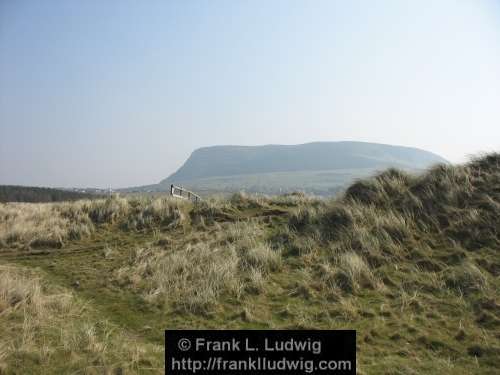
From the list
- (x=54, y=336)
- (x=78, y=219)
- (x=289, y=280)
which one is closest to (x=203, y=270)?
(x=289, y=280)

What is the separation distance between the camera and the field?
19.9ft

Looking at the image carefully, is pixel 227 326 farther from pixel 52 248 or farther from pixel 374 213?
pixel 52 248

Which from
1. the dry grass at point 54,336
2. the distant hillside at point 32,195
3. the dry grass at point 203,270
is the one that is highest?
the distant hillside at point 32,195

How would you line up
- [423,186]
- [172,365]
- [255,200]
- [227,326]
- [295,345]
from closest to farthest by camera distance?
[172,365] < [295,345] < [227,326] < [423,186] < [255,200]

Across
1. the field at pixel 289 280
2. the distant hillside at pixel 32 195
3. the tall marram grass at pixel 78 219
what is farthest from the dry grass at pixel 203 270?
the distant hillside at pixel 32 195

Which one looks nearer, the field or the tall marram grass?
the field

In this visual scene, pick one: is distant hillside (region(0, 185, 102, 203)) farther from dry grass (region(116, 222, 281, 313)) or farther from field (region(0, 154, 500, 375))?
dry grass (region(116, 222, 281, 313))

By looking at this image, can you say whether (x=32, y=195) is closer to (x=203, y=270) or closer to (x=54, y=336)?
(x=203, y=270)

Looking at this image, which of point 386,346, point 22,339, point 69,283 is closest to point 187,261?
point 69,283

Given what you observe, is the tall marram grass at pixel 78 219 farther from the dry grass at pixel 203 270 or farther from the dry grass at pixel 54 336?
the dry grass at pixel 54 336

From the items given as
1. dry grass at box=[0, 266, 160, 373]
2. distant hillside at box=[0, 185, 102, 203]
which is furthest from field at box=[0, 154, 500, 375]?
distant hillside at box=[0, 185, 102, 203]

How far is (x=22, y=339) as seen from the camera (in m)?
6.22

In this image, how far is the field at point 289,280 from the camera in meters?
6.05

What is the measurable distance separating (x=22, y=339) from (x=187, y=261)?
4869mm
